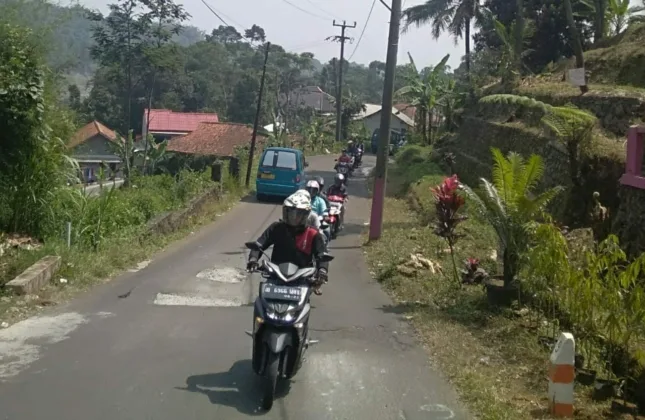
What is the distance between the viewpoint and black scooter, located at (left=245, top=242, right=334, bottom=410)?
6016 mm

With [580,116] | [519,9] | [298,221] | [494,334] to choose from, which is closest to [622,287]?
[494,334]

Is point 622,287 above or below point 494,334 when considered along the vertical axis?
above

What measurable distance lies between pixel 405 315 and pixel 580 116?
5.14 m

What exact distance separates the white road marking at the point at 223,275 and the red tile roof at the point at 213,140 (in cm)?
3093

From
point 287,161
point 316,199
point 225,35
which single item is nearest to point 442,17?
point 287,161

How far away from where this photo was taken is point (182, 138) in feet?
152

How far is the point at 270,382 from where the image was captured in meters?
5.94

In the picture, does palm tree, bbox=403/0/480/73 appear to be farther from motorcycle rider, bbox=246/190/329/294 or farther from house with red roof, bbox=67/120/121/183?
motorcycle rider, bbox=246/190/329/294

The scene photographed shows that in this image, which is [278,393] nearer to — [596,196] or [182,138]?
[596,196]

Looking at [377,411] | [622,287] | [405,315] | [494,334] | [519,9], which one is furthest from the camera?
[519,9]

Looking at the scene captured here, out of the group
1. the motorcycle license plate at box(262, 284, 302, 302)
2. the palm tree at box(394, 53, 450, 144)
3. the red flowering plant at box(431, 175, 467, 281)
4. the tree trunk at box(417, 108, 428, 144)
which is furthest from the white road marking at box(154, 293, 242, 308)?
the tree trunk at box(417, 108, 428, 144)

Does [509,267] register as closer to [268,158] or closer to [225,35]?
[268,158]

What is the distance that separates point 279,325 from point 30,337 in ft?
10.3

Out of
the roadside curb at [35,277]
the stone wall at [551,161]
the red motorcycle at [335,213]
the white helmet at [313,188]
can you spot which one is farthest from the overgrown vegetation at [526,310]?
the roadside curb at [35,277]
